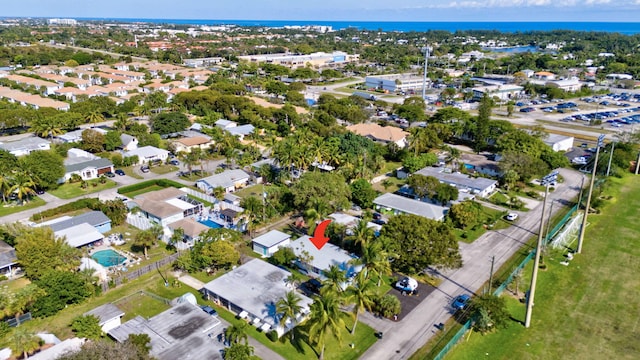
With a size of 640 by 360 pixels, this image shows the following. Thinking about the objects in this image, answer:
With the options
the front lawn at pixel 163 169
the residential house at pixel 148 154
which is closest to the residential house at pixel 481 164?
the front lawn at pixel 163 169

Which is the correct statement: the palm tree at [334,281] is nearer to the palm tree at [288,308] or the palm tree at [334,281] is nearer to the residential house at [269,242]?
the palm tree at [288,308]

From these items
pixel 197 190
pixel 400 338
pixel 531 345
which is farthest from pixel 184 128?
pixel 531 345

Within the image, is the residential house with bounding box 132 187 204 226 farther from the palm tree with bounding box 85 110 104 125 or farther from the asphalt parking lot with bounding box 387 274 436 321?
the palm tree with bounding box 85 110 104 125

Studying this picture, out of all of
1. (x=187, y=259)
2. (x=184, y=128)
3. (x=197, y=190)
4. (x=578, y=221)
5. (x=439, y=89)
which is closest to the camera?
(x=187, y=259)

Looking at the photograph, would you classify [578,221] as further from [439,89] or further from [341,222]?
[439,89]

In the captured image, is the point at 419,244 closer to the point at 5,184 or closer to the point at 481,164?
the point at 481,164

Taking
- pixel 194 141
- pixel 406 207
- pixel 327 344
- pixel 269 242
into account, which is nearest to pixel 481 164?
pixel 406 207
